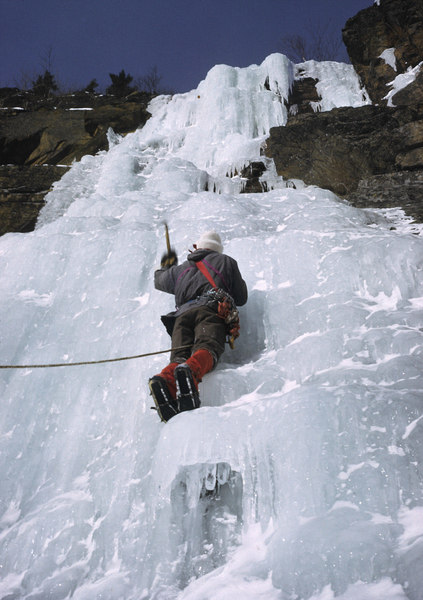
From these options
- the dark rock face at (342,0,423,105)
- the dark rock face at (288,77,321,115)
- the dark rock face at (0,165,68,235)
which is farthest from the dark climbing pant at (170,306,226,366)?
the dark rock face at (288,77,321,115)

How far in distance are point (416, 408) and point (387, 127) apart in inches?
282

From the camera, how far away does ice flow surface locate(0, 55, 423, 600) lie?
1.72 metres

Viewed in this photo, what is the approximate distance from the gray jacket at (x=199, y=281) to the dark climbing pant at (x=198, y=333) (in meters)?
0.08

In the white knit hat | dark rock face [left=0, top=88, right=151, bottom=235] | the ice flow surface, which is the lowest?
the ice flow surface

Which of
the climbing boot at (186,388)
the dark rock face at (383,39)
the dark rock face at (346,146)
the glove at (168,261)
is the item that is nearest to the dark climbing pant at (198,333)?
the climbing boot at (186,388)

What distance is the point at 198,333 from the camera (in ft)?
9.53

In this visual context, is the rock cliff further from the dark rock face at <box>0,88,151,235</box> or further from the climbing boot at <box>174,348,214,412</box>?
the dark rock face at <box>0,88,151,235</box>

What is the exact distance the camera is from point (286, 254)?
3836 mm

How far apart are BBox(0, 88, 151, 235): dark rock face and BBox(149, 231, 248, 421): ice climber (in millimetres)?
5661

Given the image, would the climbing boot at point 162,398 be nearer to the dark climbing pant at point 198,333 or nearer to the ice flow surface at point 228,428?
the ice flow surface at point 228,428

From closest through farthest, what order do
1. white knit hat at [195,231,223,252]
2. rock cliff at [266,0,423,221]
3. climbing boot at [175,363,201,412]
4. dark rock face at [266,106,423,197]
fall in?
climbing boot at [175,363,201,412], white knit hat at [195,231,223,252], rock cliff at [266,0,423,221], dark rock face at [266,106,423,197]

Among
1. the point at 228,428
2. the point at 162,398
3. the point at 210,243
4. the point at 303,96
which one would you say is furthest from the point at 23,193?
the point at 303,96

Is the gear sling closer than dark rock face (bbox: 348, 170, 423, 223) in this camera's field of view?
Yes

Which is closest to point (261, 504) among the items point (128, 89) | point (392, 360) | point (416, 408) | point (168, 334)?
point (416, 408)
